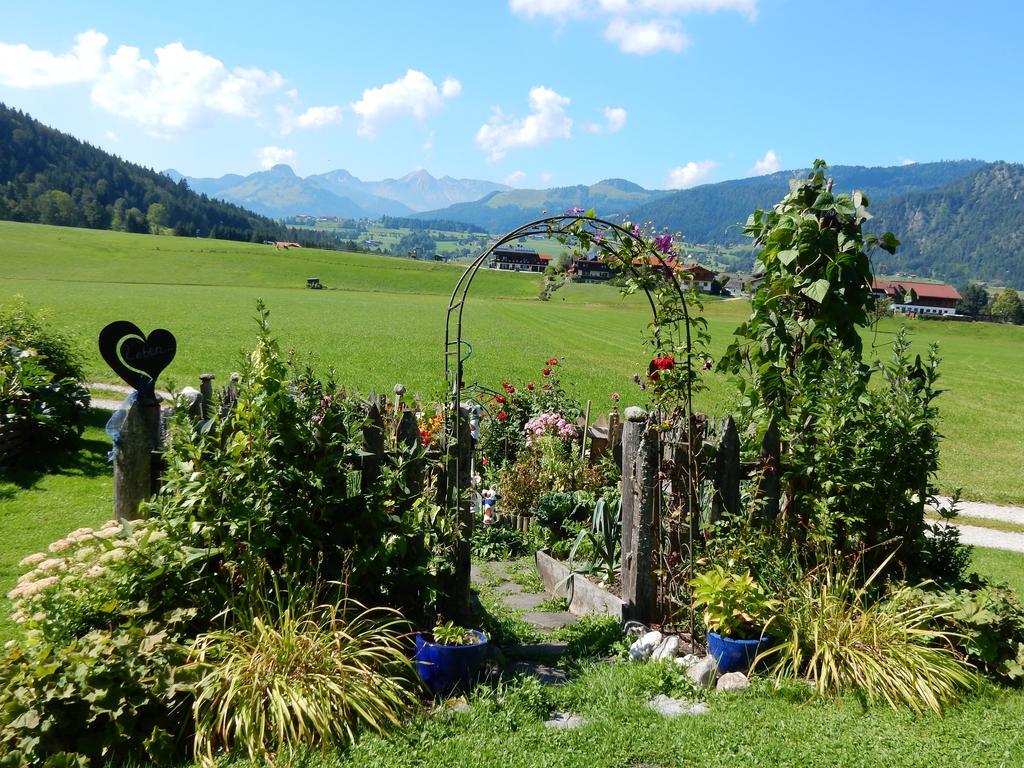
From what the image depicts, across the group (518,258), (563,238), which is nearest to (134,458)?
(563,238)


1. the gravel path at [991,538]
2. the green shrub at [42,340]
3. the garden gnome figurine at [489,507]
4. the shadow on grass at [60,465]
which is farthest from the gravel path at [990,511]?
the green shrub at [42,340]

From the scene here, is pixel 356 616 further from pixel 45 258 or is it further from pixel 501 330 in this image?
pixel 45 258

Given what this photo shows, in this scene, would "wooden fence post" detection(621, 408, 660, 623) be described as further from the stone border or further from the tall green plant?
the tall green plant

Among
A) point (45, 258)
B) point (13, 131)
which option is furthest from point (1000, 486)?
point (13, 131)

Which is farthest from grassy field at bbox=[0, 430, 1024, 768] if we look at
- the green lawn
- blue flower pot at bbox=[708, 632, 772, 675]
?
the green lawn

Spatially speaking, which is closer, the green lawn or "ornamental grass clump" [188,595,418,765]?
"ornamental grass clump" [188,595,418,765]

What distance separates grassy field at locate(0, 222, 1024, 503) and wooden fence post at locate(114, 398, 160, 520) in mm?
1401

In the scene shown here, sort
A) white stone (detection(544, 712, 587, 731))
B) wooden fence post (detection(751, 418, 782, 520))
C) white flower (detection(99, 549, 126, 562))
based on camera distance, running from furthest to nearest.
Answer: wooden fence post (detection(751, 418, 782, 520))
white flower (detection(99, 549, 126, 562))
white stone (detection(544, 712, 587, 731))

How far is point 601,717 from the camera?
13.1ft

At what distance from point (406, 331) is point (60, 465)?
93.5 feet

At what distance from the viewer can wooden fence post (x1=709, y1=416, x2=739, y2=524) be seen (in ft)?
17.1

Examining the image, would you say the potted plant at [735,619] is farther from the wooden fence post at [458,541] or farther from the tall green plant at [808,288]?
the tall green plant at [808,288]

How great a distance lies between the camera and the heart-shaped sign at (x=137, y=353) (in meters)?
4.90

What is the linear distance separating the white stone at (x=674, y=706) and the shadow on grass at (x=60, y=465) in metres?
7.88
